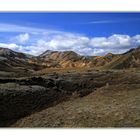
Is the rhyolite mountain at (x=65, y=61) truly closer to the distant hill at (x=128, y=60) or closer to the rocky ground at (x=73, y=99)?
the distant hill at (x=128, y=60)

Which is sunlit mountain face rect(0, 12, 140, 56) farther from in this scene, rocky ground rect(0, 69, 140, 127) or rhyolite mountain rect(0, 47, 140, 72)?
rocky ground rect(0, 69, 140, 127)

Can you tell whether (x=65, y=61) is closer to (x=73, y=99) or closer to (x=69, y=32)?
(x=69, y=32)

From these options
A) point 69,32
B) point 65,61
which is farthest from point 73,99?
point 69,32

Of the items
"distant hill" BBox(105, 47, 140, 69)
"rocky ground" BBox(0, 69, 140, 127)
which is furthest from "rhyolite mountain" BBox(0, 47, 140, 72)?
"rocky ground" BBox(0, 69, 140, 127)

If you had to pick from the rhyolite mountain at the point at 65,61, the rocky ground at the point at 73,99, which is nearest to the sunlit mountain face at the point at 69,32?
the rhyolite mountain at the point at 65,61

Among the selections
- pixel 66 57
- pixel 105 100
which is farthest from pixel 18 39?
pixel 105 100

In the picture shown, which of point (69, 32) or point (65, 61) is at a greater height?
point (69, 32)
